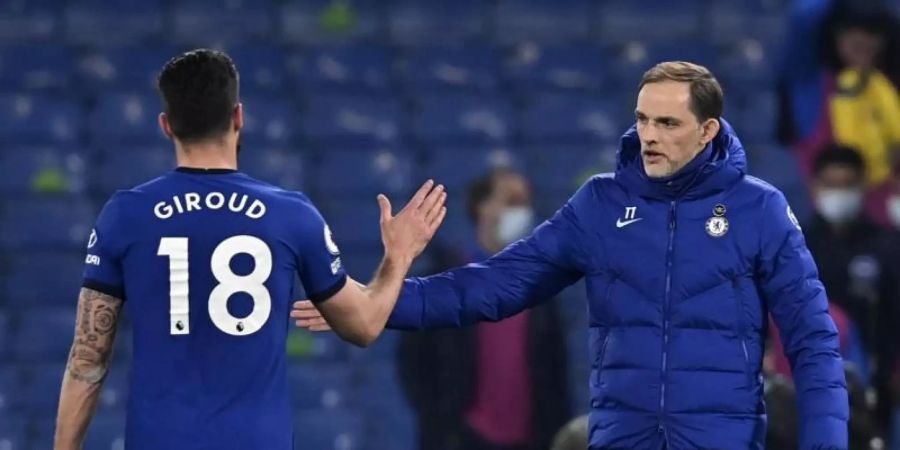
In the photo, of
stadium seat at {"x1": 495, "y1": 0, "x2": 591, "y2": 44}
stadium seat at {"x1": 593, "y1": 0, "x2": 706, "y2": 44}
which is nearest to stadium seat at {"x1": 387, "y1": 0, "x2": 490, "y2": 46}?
stadium seat at {"x1": 495, "y1": 0, "x2": 591, "y2": 44}

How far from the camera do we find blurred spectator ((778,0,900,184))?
9898 millimetres

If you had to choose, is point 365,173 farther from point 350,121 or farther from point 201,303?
point 201,303

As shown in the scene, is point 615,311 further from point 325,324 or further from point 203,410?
point 203,410

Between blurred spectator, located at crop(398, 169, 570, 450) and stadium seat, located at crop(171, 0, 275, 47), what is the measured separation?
322cm

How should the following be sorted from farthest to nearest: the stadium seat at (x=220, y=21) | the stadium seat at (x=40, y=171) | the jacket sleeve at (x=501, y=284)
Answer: the stadium seat at (x=220, y=21)
the stadium seat at (x=40, y=171)
the jacket sleeve at (x=501, y=284)

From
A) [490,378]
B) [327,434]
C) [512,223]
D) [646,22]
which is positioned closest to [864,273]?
[512,223]

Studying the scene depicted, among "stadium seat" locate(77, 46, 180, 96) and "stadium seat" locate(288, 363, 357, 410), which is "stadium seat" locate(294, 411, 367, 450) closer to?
"stadium seat" locate(288, 363, 357, 410)

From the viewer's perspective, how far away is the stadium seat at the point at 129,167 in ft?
34.2

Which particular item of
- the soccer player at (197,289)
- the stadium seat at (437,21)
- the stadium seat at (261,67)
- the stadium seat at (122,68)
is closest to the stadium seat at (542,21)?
the stadium seat at (437,21)

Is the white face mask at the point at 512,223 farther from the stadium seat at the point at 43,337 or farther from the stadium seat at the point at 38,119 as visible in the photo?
the stadium seat at the point at 38,119

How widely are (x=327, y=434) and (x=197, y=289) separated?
5.11 metres

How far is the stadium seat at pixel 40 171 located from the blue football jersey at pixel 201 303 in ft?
19.5

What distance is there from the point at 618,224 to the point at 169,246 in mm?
1217

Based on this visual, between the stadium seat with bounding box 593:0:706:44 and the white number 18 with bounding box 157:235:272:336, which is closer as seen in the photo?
the white number 18 with bounding box 157:235:272:336
